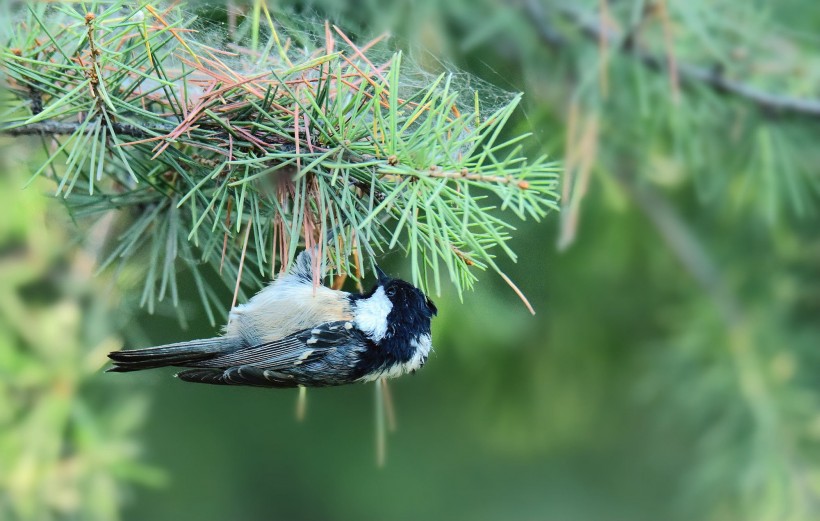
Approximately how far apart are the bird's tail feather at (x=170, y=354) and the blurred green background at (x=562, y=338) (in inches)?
4.5

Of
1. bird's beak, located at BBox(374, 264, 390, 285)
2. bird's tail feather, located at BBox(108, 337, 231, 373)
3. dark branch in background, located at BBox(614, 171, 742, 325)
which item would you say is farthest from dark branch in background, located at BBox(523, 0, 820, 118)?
bird's tail feather, located at BBox(108, 337, 231, 373)

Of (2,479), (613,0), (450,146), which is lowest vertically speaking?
(2,479)

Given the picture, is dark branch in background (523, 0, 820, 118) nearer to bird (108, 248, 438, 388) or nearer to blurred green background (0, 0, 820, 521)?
blurred green background (0, 0, 820, 521)

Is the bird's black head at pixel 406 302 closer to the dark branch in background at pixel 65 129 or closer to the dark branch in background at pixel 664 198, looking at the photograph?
the dark branch in background at pixel 65 129

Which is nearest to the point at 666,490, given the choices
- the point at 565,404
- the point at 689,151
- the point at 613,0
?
the point at 565,404

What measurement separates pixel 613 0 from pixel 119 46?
1.46 meters

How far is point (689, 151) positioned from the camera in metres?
2.28

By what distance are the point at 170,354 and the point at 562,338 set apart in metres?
2.24

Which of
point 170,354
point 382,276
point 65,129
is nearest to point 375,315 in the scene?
point 382,276

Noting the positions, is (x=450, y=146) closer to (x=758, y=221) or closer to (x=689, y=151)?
(x=689, y=151)

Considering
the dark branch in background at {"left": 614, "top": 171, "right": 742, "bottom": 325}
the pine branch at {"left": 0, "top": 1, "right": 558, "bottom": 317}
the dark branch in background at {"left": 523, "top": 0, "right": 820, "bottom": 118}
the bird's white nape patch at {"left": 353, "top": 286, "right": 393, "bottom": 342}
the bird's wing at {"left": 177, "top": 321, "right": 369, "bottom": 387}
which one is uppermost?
the dark branch in background at {"left": 523, "top": 0, "right": 820, "bottom": 118}

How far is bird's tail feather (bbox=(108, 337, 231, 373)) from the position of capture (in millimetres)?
1017

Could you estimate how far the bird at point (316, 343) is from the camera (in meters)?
1.07

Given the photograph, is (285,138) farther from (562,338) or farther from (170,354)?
(562,338)
